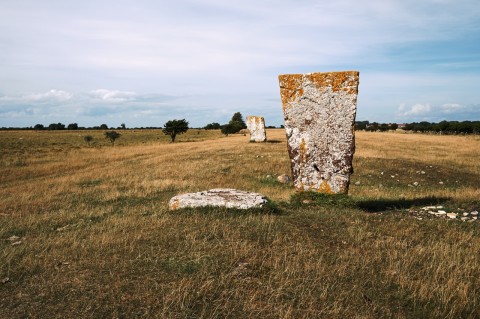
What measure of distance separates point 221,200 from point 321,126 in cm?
430

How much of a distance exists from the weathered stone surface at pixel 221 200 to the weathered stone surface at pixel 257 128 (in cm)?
3191

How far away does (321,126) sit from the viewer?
11953mm

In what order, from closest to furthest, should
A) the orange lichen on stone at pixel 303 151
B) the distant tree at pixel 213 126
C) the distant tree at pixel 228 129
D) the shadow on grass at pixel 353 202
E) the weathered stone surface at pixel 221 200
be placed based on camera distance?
1. the weathered stone surface at pixel 221 200
2. the shadow on grass at pixel 353 202
3. the orange lichen on stone at pixel 303 151
4. the distant tree at pixel 228 129
5. the distant tree at pixel 213 126

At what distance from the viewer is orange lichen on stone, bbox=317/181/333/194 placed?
476 inches

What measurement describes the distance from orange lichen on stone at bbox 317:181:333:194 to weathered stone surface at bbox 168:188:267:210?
8.32 feet

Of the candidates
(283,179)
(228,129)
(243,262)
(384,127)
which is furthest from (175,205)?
(384,127)

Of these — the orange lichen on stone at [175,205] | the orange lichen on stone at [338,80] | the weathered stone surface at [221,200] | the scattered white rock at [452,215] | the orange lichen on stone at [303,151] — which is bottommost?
the scattered white rock at [452,215]

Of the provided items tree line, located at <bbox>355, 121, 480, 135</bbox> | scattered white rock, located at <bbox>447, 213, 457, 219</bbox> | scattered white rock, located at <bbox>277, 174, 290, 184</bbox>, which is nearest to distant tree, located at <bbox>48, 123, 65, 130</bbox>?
tree line, located at <bbox>355, 121, 480, 135</bbox>

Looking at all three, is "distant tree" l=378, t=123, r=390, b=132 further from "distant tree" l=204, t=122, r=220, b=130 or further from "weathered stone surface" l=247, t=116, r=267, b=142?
"weathered stone surface" l=247, t=116, r=267, b=142

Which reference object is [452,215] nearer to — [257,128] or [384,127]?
[257,128]

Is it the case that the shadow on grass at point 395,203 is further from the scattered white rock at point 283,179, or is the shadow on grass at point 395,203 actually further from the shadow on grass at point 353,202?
the scattered white rock at point 283,179

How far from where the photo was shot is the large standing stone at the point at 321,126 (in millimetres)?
11648

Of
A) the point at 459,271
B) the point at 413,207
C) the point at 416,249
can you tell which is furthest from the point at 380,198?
the point at 459,271

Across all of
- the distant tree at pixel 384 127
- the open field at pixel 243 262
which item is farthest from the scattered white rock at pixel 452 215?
the distant tree at pixel 384 127
